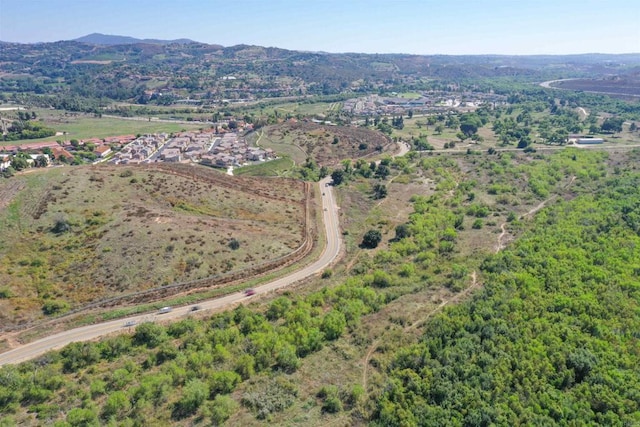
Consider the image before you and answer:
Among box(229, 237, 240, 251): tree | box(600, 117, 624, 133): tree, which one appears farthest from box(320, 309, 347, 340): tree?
box(600, 117, 624, 133): tree

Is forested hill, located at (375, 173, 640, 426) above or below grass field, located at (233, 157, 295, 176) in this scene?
below

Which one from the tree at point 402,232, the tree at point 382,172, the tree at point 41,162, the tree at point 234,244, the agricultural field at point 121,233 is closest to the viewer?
the agricultural field at point 121,233

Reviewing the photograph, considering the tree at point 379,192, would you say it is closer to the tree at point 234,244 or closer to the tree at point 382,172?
the tree at point 382,172

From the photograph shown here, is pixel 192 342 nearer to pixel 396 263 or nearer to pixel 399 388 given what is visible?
pixel 399 388

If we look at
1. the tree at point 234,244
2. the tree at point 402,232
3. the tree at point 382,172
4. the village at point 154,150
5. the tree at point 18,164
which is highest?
the tree at point 18,164

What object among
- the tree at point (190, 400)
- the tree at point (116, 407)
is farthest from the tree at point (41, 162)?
the tree at point (190, 400)

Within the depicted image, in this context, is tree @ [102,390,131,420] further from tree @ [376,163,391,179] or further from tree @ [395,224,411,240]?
tree @ [376,163,391,179]

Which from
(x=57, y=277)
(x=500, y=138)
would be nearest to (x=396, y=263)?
(x=57, y=277)
